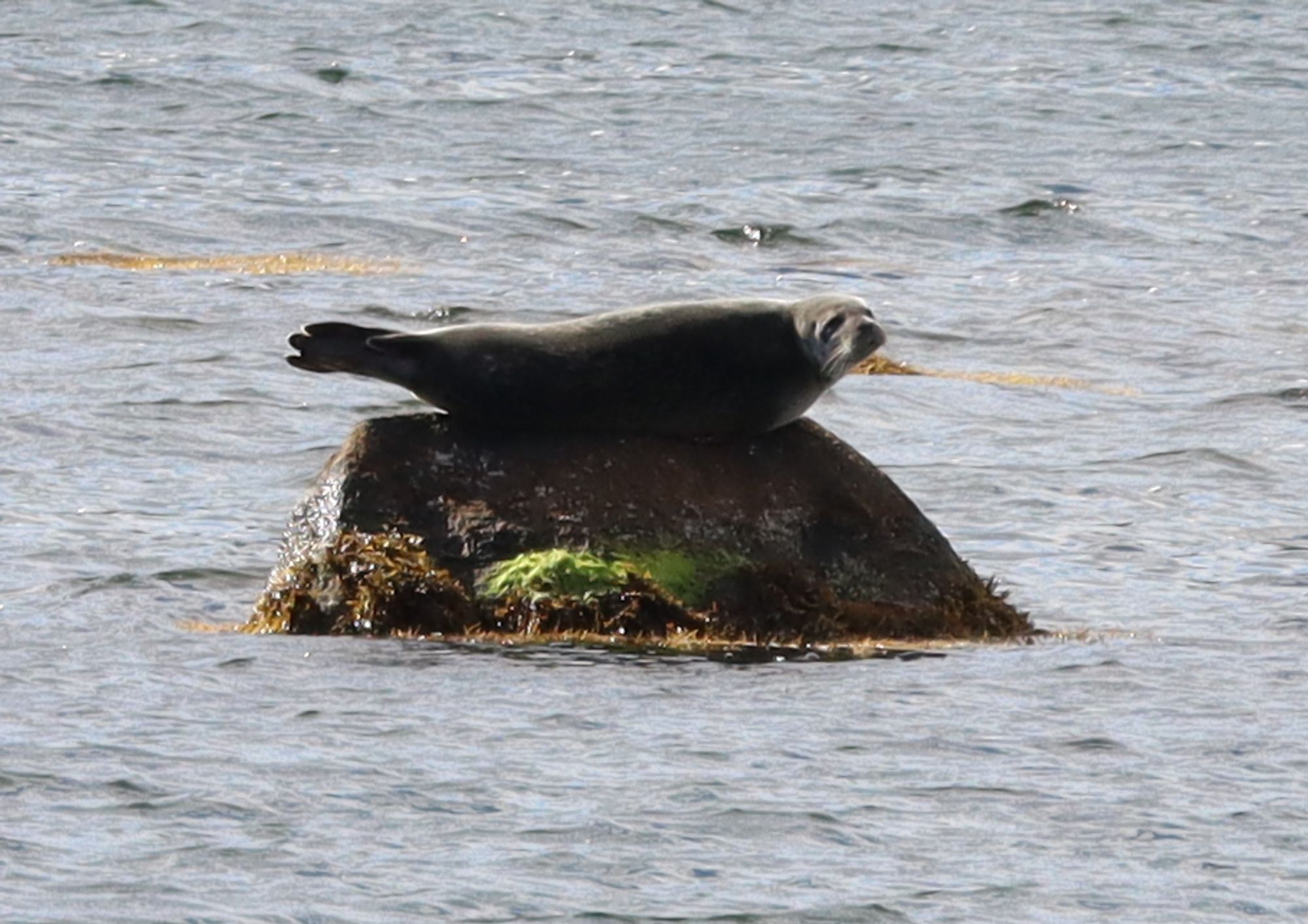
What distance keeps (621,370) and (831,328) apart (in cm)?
76

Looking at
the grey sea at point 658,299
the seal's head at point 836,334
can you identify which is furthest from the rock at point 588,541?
the seal's head at point 836,334

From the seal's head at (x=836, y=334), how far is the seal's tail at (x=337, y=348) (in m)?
1.50

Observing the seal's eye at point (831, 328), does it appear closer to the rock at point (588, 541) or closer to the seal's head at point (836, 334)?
the seal's head at point (836, 334)

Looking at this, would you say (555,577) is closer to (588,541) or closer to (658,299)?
(588,541)

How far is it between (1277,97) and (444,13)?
37.0 feet

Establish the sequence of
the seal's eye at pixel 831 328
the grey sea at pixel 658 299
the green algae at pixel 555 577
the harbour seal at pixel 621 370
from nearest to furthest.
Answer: the grey sea at pixel 658 299 < the green algae at pixel 555 577 < the seal's eye at pixel 831 328 < the harbour seal at pixel 621 370

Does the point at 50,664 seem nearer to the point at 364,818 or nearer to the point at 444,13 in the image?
the point at 364,818

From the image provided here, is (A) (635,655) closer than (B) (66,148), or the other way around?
(A) (635,655)

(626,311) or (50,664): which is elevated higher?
(626,311)

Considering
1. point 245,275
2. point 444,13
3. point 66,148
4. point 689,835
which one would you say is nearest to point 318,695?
point 689,835

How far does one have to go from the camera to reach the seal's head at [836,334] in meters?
10.5

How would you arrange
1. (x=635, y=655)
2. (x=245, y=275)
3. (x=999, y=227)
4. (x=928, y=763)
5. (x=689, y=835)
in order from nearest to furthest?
(x=689, y=835) < (x=928, y=763) < (x=635, y=655) < (x=245, y=275) < (x=999, y=227)

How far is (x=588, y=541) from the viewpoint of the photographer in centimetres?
1058

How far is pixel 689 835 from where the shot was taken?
852 cm
